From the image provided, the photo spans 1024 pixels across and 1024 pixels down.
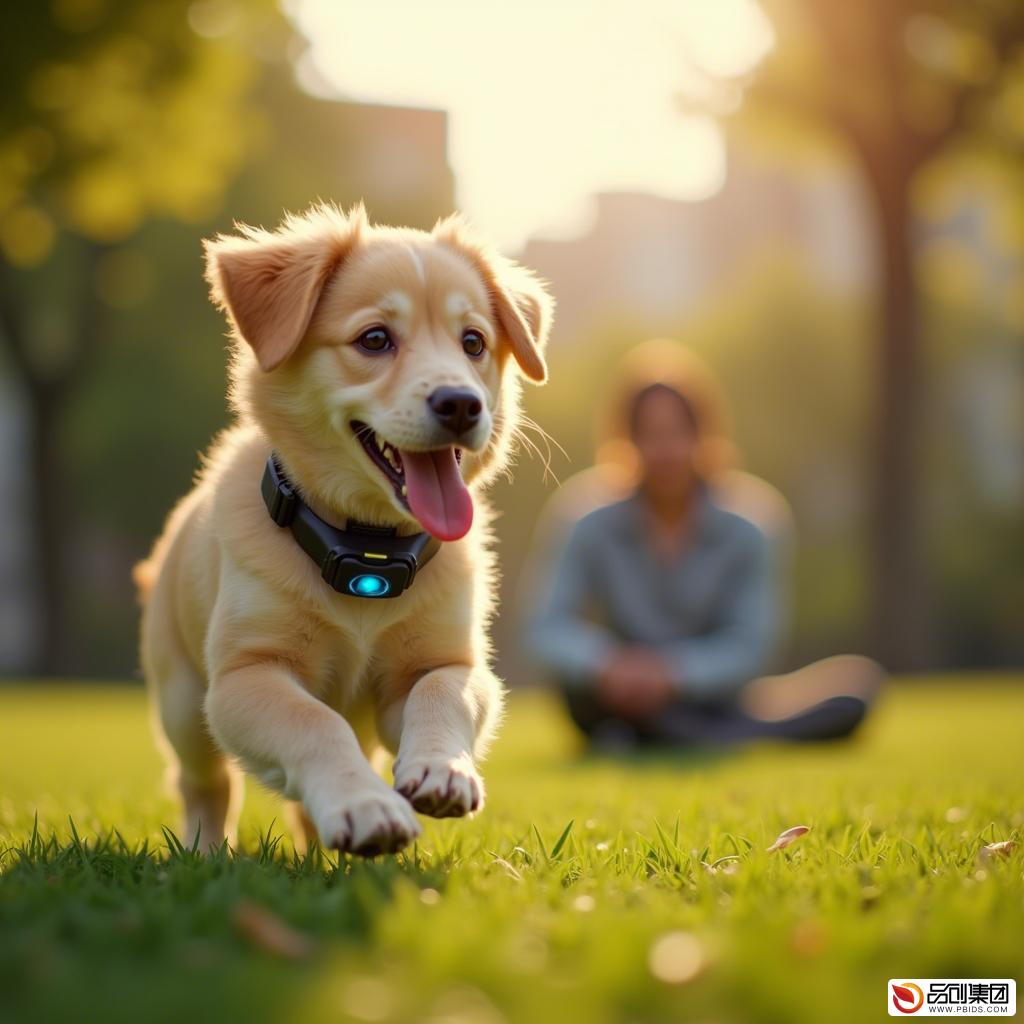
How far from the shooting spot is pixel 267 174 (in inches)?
711

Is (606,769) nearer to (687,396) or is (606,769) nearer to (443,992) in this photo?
(687,396)

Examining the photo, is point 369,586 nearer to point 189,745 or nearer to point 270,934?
point 189,745

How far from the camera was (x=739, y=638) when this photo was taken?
24.7 ft

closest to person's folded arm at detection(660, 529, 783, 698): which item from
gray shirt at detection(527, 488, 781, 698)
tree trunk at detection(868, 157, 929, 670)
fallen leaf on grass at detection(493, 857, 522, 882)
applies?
gray shirt at detection(527, 488, 781, 698)

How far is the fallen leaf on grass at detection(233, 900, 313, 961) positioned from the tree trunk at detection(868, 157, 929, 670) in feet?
45.0

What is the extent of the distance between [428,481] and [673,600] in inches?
195

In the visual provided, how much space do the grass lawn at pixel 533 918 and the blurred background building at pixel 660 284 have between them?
28.9ft

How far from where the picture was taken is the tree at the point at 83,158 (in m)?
12.3

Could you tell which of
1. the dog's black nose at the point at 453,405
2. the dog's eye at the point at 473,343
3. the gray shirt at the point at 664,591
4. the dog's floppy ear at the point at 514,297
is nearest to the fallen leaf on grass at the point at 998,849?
the dog's black nose at the point at 453,405

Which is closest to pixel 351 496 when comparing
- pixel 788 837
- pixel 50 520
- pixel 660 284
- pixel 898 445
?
pixel 788 837

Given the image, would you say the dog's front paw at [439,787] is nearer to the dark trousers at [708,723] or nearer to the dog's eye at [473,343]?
the dog's eye at [473,343]

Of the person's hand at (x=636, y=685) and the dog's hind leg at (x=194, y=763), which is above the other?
the dog's hind leg at (x=194, y=763)
